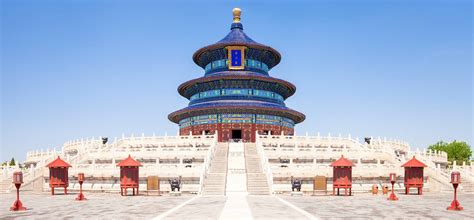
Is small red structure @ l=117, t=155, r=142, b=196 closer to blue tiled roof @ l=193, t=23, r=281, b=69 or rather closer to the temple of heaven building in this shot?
the temple of heaven building

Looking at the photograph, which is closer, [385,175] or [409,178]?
[409,178]

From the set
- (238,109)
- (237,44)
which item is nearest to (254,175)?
(238,109)

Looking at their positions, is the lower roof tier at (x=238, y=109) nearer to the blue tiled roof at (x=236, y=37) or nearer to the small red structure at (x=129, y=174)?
the blue tiled roof at (x=236, y=37)

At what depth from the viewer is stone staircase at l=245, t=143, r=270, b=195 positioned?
106 feet

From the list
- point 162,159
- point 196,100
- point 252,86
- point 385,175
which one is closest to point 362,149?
point 385,175

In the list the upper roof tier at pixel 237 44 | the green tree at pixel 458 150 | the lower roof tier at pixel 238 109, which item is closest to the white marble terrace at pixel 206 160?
the lower roof tier at pixel 238 109

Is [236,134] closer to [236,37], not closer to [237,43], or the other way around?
[237,43]

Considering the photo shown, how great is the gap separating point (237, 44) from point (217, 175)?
35258mm

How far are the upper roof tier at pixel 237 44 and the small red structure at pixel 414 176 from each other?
3803cm

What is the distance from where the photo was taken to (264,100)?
2606 inches

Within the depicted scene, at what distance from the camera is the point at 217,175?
1399 inches

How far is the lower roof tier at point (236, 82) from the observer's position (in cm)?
6488

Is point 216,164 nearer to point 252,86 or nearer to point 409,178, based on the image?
point 409,178

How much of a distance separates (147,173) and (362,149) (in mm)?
20892
